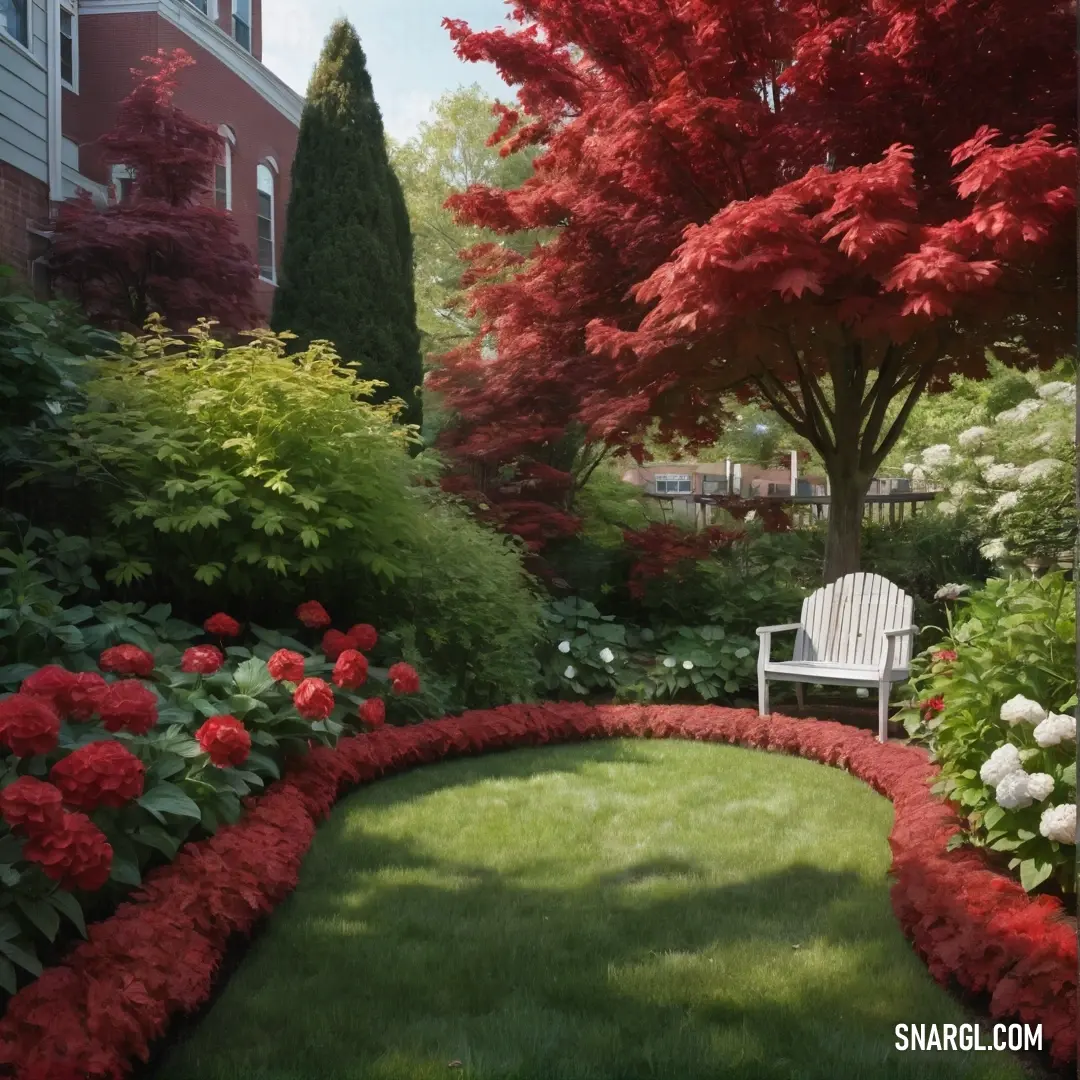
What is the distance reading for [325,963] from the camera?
2.27 meters

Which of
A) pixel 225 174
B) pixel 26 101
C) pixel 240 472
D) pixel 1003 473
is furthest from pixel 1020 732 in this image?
pixel 225 174

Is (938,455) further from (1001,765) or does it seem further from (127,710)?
(127,710)

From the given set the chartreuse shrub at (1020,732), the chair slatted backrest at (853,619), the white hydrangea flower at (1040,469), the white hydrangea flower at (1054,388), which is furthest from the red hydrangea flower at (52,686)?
the white hydrangea flower at (1054,388)

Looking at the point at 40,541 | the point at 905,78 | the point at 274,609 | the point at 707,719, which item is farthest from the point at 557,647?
the point at 905,78

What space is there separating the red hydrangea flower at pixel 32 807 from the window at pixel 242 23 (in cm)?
844

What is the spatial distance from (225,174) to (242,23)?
4.42 feet

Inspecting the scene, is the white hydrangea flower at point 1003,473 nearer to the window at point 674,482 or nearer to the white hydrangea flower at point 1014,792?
the window at point 674,482

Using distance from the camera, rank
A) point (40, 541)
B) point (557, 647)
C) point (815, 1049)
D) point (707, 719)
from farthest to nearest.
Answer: point (557, 647), point (707, 719), point (40, 541), point (815, 1049)

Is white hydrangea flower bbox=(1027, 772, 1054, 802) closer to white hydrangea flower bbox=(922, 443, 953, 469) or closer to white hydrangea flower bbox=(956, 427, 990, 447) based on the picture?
white hydrangea flower bbox=(956, 427, 990, 447)

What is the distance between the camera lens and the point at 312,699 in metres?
3.19

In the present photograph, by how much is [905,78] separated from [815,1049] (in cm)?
456

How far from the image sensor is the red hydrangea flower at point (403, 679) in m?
4.03

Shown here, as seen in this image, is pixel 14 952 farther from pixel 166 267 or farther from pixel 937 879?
pixel 166 267

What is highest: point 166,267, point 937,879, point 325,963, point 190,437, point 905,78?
point 905,78
